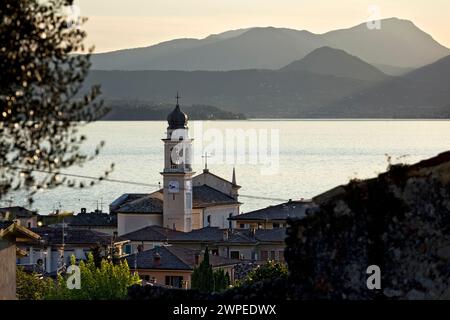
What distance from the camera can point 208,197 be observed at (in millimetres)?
117312

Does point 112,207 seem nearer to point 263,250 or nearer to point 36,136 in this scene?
point 263,250

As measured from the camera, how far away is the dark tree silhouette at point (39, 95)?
47.8 ft

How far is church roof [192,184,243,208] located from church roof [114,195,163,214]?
141 inches

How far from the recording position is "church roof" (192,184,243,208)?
114656mm

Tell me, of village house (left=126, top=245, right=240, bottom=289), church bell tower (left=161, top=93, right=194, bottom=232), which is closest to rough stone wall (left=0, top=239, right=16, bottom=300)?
village house (left=126, top=245, right=240, bottom=289)

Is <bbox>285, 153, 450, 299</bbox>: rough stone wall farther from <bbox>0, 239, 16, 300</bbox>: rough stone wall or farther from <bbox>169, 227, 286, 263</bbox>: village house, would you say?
<bbox>169, 227, 286, 263</bbox>: village house

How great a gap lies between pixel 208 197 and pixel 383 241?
10216 cm

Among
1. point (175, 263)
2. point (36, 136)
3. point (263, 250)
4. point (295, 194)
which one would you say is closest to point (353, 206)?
point (36, 136)

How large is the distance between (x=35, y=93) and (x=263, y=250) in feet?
225

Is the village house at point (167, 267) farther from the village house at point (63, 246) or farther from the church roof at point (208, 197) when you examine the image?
the church roof at point (208, 197)

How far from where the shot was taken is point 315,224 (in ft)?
50.6

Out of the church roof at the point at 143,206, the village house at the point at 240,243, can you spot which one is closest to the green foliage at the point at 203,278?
the village house at the point at 240,243

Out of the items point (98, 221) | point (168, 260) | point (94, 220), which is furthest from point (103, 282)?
point (98, 221)
